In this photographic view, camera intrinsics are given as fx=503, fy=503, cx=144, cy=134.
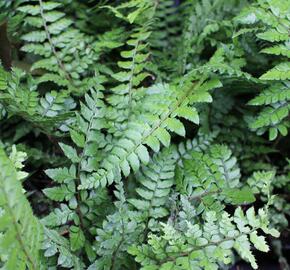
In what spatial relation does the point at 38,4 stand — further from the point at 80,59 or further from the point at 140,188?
the point at 140,188

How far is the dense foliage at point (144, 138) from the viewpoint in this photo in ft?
4.94

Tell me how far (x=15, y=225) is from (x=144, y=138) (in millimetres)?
611

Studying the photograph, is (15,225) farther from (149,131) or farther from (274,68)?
(274,68)

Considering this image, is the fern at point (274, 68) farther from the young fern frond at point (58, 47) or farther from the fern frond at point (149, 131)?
the young fern frond at point (58, 47)

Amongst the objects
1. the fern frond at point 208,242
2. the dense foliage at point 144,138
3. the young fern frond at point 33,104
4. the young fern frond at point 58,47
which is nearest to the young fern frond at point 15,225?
the dense foliage at point 144,138

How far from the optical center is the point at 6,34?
198cm

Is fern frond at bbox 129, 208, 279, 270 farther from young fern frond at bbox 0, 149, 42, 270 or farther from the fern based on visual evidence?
the fern

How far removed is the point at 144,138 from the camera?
1721mm

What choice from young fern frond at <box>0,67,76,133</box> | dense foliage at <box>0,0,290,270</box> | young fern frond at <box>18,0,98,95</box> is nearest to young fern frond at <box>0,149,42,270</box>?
dense foliage at <box>0,0,290,270</box>

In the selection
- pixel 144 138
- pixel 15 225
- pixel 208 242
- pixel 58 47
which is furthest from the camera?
pixel 58 47

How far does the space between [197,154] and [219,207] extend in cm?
28

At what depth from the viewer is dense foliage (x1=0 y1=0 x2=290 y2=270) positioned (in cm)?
151

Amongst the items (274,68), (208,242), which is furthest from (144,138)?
(274,68)

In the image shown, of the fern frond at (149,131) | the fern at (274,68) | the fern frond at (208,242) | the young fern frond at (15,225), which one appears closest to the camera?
the young fern frond at (15,225)
